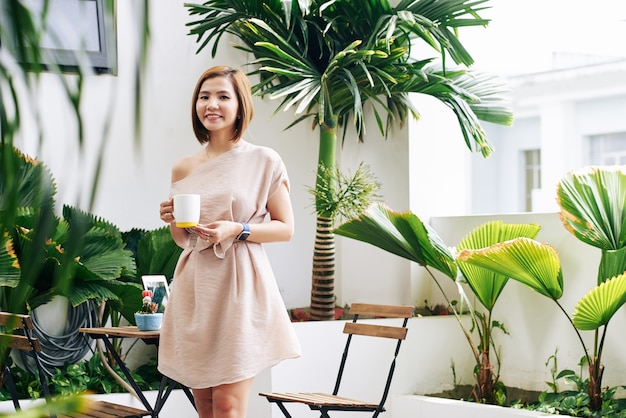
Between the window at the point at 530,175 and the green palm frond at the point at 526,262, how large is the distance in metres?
9.92

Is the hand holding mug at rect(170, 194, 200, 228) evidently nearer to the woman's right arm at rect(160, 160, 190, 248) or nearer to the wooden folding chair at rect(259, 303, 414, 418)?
the woman's right arm at rect(160, 160, 190, 248)

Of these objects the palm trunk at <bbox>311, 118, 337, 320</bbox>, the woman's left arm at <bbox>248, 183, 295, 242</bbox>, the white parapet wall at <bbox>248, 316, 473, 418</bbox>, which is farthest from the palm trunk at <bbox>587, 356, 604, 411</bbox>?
the woman's left arm at <bbox>248, 183, 295, 242</bbox>

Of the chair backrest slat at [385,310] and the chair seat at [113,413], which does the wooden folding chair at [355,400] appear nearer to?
the chair backrest slat at [385,310]

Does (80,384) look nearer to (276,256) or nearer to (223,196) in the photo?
(276,256)

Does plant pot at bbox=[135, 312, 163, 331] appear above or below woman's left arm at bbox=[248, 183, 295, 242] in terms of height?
below

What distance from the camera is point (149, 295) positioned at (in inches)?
133

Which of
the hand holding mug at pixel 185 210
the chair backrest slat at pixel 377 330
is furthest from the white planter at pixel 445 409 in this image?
the hand holding mug at pixel 185 210

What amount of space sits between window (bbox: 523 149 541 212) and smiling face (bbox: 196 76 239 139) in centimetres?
1201

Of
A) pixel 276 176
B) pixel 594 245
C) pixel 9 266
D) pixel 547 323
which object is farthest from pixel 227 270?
pixel 547 323

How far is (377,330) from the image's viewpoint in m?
3.47

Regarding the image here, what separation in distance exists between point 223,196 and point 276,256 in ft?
9.28

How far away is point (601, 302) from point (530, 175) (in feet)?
35.0

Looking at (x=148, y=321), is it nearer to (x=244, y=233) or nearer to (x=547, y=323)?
(x=244, y=233)

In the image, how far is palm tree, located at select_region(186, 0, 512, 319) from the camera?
416cm
